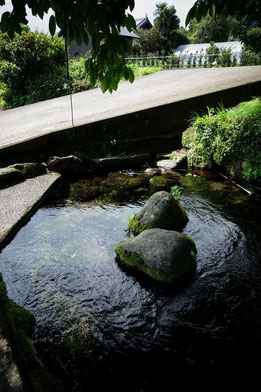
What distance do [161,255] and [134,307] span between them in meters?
0.61

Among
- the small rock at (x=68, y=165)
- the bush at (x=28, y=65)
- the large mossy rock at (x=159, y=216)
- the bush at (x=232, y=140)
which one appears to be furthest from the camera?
the bush at (x=28, y=65)

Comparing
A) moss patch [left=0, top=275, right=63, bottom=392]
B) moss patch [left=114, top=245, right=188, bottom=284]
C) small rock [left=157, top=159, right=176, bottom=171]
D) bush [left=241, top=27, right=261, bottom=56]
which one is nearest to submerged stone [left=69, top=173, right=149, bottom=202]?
small rock [left=157, top=159, right=176, bottom=171]

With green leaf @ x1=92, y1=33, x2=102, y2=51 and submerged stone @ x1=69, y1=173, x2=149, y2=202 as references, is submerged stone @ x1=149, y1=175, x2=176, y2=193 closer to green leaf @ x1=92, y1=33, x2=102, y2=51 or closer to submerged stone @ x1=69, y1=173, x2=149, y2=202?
submerged stone @ x1=69, y1=173, x2=149, y2=202

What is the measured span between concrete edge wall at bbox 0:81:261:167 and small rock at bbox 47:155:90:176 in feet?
1.08

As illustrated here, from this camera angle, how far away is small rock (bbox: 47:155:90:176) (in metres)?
5.77

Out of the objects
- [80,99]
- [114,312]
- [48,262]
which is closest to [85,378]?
[114,312]

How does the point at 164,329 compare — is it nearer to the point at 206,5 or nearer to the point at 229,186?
the point at 206,5

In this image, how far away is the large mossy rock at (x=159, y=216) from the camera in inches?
152

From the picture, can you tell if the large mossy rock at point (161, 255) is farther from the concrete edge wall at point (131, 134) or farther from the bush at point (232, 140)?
the concrete edge wall at point (131, 134)

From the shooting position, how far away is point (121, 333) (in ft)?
8.30

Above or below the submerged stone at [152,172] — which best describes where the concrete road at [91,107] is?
above

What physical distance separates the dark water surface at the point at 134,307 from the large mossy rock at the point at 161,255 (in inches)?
5.1

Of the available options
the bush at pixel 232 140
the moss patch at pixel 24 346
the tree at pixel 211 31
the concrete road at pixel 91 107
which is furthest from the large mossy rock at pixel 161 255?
the tree at pixel 211 31

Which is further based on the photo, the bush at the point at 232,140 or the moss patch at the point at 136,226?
the bush at the point at 232,140
